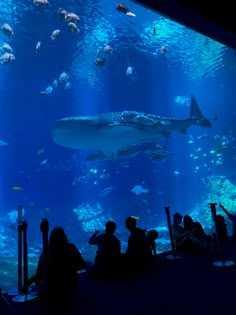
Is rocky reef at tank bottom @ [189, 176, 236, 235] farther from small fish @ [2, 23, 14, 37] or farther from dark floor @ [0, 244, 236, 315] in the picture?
dark floor @ [0, 244, 236, 315]

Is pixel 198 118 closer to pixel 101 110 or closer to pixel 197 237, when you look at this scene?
pixel 197 237

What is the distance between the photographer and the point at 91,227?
20.4m

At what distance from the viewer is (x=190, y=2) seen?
3.09 metres

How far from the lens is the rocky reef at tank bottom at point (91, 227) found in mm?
10623

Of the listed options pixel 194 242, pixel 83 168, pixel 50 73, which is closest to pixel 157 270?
pixel 194 242

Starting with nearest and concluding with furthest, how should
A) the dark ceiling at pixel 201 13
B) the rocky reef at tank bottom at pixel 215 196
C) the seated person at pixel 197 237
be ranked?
the dark ceiling at pixel 201 13 < the seated person at pixel 197 237 < the rocky reef at tank bottom at pixel 215 196

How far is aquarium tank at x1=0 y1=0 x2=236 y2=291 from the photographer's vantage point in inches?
478

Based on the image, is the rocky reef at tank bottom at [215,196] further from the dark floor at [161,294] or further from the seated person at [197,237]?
the dark floor at [161,294]

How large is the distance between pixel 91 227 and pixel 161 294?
707 inches

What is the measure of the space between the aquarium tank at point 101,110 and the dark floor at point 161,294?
599 cm

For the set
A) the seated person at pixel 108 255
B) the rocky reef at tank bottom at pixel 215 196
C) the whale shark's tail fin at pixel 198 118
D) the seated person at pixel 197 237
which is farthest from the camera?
the rocky reef at tank bottom at pixel 215 196

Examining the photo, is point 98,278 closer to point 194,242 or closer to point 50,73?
point 194,242

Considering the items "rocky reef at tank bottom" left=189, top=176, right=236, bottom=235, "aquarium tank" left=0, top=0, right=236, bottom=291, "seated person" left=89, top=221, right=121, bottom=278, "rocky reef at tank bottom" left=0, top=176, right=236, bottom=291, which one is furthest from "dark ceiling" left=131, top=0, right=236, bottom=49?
"rocky reef at tank bottom" left=189, top=176, right=236, bottom=235

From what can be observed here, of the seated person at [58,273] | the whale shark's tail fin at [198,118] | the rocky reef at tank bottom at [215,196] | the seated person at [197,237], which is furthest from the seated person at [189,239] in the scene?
the rocky reef at tank bottom at [215,196]
